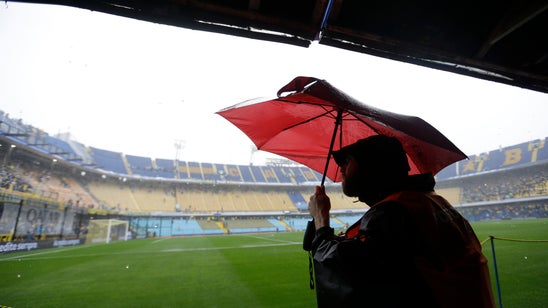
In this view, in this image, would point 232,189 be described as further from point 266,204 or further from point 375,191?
point 375,191

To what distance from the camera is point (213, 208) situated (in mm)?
46750

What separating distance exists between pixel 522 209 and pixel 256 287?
48045mm

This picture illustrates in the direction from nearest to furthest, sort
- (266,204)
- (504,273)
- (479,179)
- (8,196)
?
(504,273)
(8,196)
(479,179)
(266,204)

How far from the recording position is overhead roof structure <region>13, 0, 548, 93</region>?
7.80 feet

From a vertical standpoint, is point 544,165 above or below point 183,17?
above

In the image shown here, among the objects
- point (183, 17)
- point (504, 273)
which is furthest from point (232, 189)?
point (183, 17)

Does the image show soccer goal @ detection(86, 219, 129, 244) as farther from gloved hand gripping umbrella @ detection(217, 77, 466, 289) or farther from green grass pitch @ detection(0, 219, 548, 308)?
gloved hand gripping umbrella @ detection(217, 77, 466, 289)

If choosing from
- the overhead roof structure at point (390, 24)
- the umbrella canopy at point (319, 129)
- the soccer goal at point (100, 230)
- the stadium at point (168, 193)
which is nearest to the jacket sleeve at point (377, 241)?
the umbrella canopy at point (319, 129)

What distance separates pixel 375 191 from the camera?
1.52 m

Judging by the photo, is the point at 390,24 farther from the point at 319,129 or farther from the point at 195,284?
the point at 195,284

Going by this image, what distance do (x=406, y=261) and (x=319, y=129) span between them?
160 cm

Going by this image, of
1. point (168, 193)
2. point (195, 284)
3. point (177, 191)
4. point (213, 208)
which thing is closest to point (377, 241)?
point (195, 284)

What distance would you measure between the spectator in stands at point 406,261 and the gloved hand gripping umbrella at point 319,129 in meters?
0.51

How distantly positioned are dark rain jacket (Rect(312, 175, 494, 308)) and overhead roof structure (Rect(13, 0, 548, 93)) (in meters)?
2.02
